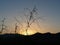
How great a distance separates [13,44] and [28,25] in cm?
1011

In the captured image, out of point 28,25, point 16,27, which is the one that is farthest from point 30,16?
point 16,27

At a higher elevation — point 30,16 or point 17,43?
point 30,16

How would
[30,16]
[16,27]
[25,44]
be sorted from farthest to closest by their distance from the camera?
[16,27] < [30,16] < [25,44]

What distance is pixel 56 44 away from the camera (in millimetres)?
37281

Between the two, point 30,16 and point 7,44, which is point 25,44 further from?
point 30,16

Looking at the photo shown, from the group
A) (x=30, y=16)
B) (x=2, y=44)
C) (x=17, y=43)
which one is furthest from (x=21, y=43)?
(x=30, y=16)

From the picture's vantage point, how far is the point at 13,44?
3762 cm

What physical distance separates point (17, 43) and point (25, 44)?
1.75 m

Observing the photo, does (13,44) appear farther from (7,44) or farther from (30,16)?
(30,16)

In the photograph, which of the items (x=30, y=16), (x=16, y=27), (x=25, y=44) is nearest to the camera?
(x=25, y=44)

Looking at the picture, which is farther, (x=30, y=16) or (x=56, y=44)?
(x=30, y=16)

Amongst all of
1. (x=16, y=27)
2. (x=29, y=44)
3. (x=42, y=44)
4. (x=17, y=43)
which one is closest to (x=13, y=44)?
(x=17, y=43)

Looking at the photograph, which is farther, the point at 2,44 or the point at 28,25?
the point at 28,25

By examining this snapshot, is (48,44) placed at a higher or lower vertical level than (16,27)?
lower
